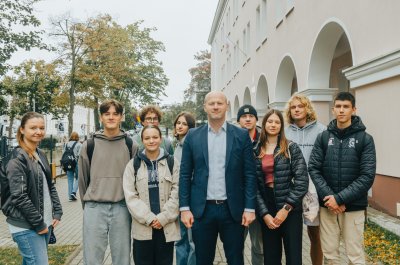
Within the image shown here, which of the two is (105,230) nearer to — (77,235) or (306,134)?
(306,134)

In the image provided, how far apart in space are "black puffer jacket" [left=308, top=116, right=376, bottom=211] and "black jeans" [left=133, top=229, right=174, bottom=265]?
1689 mm

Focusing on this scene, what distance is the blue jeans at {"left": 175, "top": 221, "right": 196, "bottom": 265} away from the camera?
16.5 feet

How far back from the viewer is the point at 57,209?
4.13 m

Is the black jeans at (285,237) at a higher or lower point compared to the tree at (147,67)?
lower

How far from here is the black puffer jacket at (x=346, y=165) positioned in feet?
13.8

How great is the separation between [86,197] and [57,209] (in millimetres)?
307

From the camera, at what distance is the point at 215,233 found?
13.3 feet

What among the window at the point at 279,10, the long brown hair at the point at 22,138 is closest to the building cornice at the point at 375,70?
the long brown hair at the point at 22,138

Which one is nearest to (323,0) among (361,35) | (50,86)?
(361,35)

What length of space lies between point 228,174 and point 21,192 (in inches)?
71.9

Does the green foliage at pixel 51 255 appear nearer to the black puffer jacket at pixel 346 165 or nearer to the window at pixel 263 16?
the black puffer jacket at pixel 346 165

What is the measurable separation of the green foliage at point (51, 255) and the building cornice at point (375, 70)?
5868 millimetres

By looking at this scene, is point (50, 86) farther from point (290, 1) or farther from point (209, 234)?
point (209, 234)

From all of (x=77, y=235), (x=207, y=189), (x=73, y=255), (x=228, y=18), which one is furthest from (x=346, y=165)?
(x=228, y=18)
